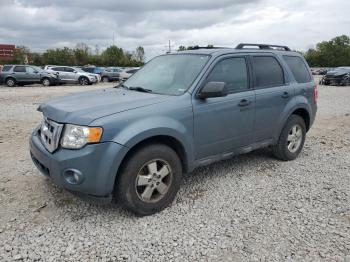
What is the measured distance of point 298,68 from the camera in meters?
5.81

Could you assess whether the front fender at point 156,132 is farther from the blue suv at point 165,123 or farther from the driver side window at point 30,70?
the driver side window at point 30,70

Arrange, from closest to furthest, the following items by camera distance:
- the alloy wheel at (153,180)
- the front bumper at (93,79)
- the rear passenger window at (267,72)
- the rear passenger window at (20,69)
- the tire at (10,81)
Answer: the alloy wheel at (153,180), the rear passenger window at (267,72), the tire at (10,81), the rear passenger window at (20,69), the front bumper at (93,79)

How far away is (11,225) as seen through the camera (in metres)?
3.53

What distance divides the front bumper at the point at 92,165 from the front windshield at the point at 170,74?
46.9 inches

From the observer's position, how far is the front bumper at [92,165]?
131 inches

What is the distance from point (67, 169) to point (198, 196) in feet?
5.56

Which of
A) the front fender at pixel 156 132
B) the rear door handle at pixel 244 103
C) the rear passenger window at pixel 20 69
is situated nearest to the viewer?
the front fender at pixel 156 132

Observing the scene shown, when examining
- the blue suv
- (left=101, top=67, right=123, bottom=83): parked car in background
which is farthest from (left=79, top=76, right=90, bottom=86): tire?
the blue suv

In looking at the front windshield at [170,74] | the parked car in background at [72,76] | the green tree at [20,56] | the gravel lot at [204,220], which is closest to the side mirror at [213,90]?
the front windshield at [170,74]

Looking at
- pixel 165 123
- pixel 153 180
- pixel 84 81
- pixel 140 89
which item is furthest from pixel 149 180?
pixel 84 81

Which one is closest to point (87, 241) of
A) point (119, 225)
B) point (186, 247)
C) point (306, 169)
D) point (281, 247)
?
point (119, 225)

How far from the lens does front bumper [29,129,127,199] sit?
332 centimetres

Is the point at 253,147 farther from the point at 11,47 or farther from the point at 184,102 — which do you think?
the point at 11,47

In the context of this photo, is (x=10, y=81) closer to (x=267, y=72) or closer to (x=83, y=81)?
(x=83, y=81)
